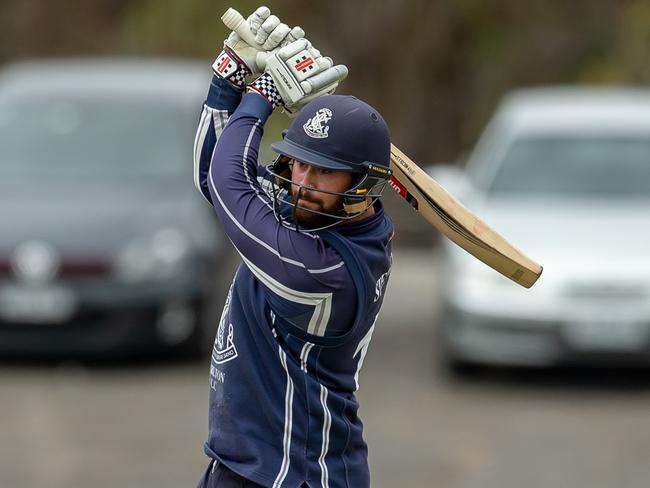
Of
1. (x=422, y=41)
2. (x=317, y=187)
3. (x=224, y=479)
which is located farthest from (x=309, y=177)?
(x=422, y=41)

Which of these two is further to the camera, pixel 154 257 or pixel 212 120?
pixel 154 257

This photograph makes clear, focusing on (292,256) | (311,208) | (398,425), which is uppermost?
(311,208)

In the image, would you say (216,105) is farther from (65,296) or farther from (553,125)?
(553,125)

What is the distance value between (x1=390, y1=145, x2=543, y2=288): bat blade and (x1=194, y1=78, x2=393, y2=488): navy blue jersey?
5.5 inches

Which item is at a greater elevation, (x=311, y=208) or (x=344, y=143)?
(x=344, y=143)

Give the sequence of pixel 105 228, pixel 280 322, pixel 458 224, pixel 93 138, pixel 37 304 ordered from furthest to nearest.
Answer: pixel 93 138 → pixel 105 228 → pixel 37 304 → pixel 458 224 → pixel 280 322

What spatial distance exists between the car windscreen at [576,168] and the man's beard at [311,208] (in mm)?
6850

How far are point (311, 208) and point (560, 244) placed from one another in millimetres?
6110

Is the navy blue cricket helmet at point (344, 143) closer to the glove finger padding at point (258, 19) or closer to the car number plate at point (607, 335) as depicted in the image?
the glove finger padding at point (258, 19)

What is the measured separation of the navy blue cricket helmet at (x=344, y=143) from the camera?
3850mm

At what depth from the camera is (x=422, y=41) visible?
71.2 ft

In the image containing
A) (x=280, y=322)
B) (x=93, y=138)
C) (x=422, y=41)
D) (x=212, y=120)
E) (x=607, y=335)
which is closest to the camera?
(x=280, y=322)

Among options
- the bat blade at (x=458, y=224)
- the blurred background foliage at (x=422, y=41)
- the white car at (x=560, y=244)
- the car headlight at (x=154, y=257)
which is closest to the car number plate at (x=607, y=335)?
the white car at (x=560, y=244)

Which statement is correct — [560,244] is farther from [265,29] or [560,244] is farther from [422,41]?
[422,41]
